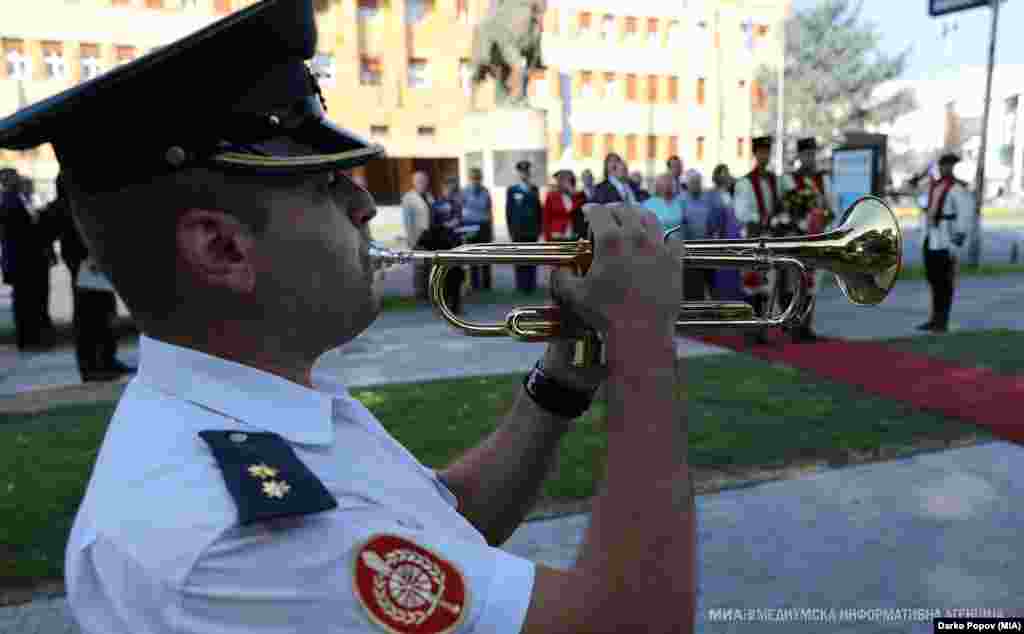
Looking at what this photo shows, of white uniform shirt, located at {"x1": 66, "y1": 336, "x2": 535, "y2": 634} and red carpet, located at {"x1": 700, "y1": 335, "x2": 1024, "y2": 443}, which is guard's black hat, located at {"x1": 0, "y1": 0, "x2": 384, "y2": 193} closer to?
white uniform shirt, located at {"x1": 66, "y1": 336, "x2": 535, "y2": 634}

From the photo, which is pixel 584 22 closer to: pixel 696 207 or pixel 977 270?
pixel 977 270

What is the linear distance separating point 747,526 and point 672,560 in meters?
2.80

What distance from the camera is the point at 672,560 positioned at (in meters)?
1.06

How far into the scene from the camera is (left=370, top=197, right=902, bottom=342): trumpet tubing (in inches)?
65.6

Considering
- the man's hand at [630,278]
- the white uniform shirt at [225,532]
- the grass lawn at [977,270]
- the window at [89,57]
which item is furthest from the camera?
the window at [89,57]

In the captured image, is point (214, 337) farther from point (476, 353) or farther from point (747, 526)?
point (476, 353)

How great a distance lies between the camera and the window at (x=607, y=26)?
45.5 meters

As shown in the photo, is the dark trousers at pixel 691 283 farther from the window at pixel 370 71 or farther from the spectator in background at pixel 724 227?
the window at pixel 370 71

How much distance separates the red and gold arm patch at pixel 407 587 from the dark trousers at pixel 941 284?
9.12 metres

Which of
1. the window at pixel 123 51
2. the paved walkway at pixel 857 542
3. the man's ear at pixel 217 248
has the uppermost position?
the window at pixel 123 51

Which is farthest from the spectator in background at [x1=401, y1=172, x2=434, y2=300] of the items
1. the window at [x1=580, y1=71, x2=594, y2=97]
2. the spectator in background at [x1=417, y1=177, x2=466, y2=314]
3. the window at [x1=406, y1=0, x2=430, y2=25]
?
the window at [x1=580, y1=71, x2=594, y2=97]

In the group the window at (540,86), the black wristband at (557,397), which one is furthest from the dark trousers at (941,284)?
the window at (540,86)

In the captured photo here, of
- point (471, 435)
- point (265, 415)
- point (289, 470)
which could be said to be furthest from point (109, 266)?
point (471, 435)

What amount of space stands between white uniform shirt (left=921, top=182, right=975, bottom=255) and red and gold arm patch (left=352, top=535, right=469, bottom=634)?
931 cm
